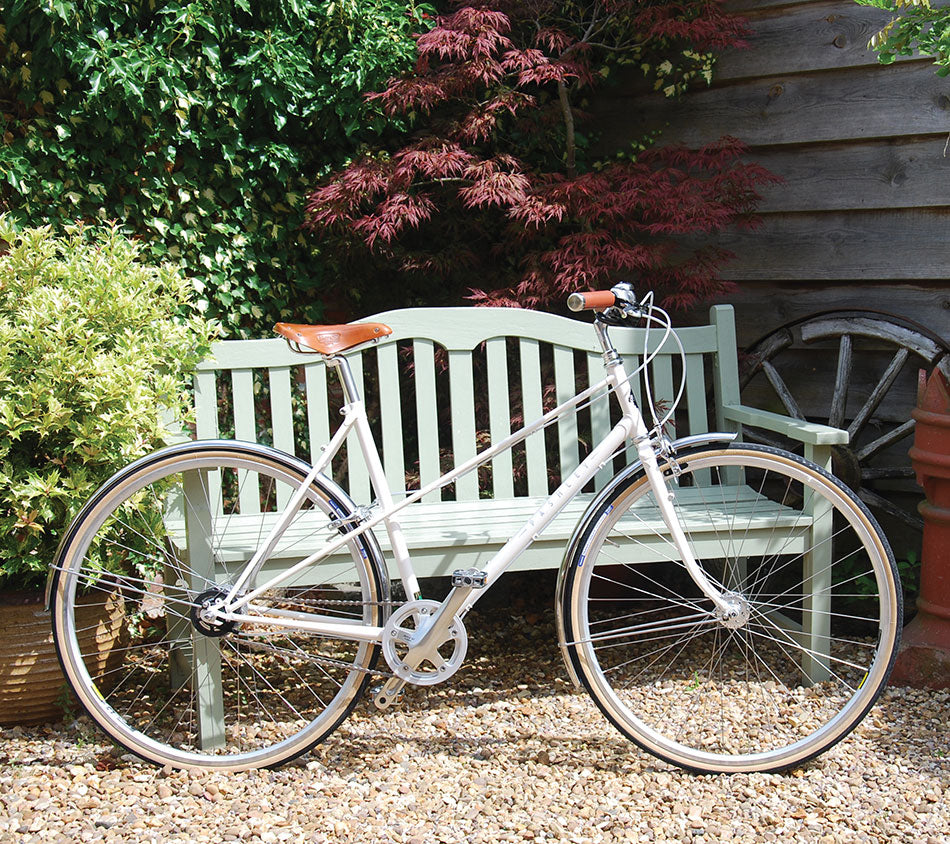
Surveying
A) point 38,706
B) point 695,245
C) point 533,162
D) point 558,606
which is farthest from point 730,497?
point 38,706

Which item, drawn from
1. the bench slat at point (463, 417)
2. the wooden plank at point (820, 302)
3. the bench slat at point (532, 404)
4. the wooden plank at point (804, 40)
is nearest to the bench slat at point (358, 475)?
the bench slat at point (463, 417)

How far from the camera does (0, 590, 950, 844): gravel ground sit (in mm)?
2135

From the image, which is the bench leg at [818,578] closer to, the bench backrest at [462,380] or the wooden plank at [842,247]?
the bench backrest at [462,380]

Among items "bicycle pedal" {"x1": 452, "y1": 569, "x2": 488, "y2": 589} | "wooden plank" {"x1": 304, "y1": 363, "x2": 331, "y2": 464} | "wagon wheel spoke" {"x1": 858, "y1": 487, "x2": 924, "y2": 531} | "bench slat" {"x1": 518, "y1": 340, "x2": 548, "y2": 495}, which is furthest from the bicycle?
"wagon wheel spoke" {"x1": 858, "y1": 487, "x2": 924, "y2": 531}

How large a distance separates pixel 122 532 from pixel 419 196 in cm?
153

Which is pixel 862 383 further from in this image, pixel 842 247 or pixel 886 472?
pixel 842 247

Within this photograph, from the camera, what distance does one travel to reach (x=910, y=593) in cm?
340

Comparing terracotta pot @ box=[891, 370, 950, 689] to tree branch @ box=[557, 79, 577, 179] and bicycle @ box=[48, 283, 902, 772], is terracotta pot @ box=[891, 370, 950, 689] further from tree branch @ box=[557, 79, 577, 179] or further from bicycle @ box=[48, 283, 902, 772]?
tree branch @ box=[557, 79, 577, 179]

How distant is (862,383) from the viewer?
11.6 feet

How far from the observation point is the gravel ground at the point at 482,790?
2.13 metres

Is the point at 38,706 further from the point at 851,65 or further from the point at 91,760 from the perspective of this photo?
the point at 851,65

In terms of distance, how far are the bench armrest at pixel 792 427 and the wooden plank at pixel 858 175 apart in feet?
3.26

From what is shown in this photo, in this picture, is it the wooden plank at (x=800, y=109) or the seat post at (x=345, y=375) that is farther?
the wooden plank at (x=800, y=109)

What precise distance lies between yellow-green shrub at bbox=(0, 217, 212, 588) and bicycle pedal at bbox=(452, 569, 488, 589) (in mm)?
910
